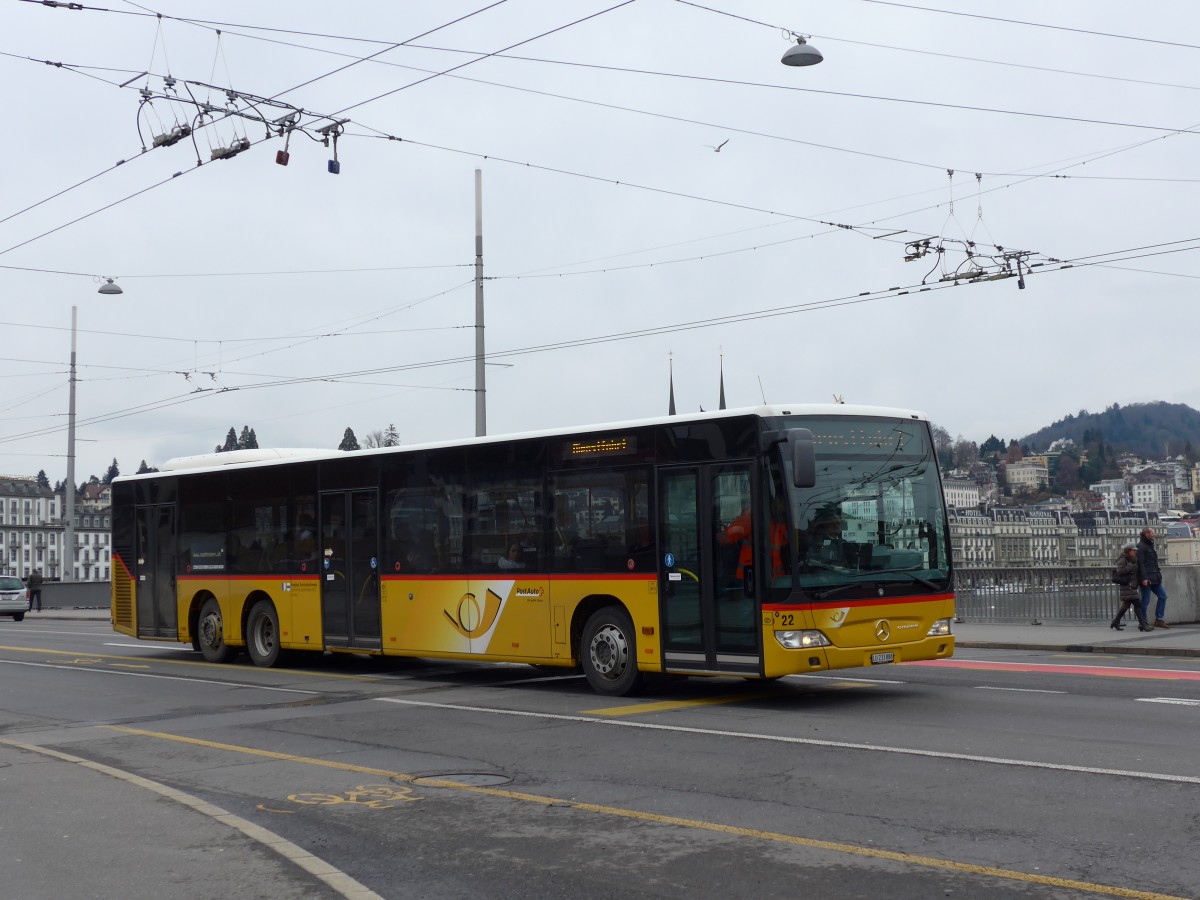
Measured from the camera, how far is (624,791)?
9.14 m

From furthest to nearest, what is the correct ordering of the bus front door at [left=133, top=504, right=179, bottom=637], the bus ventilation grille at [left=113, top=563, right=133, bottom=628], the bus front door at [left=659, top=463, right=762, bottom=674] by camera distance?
the bus ventilation grille at [left=113, top=563, right=133, bottom=628], the bus front door at [left=133, top=504, right=179, bottom=637], the bus front door at [left=659, top=463, right=762, bottom=674]

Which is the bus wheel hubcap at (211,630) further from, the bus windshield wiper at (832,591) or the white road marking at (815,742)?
the bus windshield wiper at (832,591)

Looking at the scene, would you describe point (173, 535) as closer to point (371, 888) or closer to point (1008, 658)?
point (1008, 658)

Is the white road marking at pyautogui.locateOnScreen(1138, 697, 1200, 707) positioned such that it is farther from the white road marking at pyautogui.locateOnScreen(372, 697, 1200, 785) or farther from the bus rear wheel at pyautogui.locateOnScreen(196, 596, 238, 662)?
the bus rear wheel at pyautogui.locateOnScreen(196, 596, 238, 662)

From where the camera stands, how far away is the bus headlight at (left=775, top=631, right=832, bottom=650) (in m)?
13.3

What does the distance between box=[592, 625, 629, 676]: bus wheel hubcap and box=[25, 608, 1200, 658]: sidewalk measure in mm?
9538

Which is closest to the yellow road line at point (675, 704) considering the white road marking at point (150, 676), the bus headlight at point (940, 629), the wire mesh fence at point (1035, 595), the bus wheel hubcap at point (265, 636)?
the bus headlight at point (940, 629)

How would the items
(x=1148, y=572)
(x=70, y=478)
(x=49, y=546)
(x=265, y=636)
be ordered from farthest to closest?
(x=49, y=546)
(x=70, y=478)
(x=1148, y=572)
(x=265, y=636)

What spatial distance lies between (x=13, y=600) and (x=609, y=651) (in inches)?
1474

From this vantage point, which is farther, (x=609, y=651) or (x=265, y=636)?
(x=265, y=636)

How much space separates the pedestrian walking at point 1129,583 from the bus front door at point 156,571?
15.9m

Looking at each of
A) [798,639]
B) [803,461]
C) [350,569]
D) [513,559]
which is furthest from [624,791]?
[350,569]

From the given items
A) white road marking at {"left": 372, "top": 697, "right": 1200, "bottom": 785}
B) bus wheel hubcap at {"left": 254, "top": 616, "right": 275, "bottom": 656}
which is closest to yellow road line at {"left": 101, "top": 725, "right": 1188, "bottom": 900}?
white road marking at {"left": 372, "top": 697, "right": 1200, "bottom": 785}

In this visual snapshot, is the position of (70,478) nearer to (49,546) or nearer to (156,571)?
(156,571)
